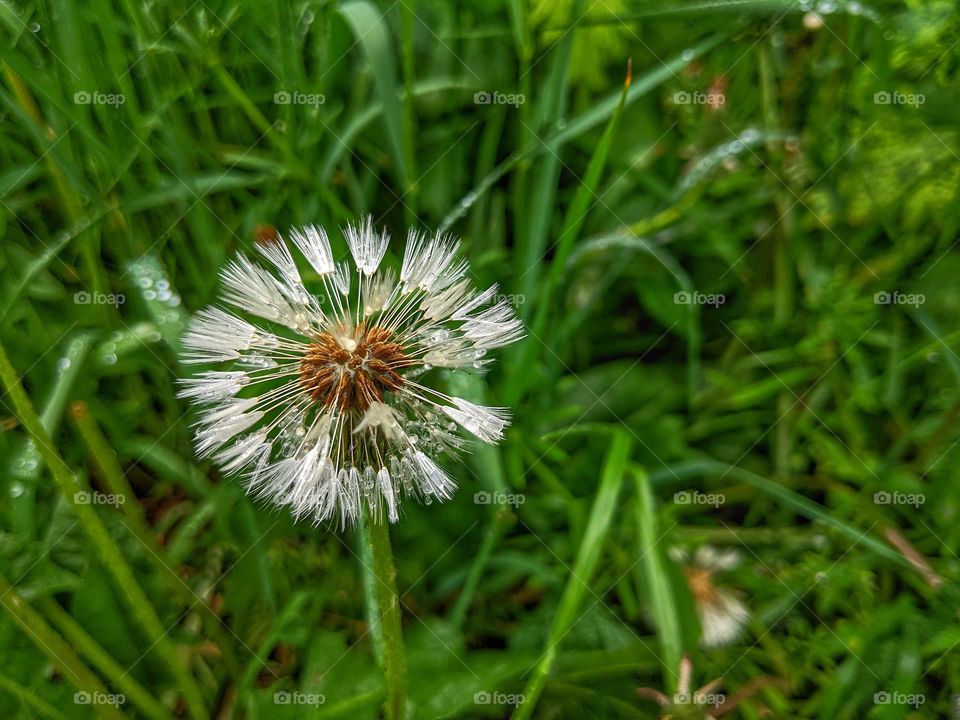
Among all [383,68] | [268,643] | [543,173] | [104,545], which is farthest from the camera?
[543,173]

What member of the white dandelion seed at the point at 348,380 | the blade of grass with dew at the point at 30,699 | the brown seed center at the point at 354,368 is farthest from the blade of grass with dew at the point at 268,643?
the brown seed center at the point at 354,368

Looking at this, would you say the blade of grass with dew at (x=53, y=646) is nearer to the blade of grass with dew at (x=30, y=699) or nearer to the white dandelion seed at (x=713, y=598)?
the blade of grass with dew at (x=30, y=699)

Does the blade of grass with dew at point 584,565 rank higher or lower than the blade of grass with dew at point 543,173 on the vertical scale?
lower

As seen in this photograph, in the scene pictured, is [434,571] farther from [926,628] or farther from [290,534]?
[926,628]

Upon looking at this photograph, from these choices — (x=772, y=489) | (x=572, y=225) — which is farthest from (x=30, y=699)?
(x=772, y=489)

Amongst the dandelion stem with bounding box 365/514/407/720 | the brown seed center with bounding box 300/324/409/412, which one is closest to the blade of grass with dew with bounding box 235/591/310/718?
the dandelion stem with bounding box 365/514/407/720

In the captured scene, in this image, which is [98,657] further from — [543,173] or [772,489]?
[772,489]

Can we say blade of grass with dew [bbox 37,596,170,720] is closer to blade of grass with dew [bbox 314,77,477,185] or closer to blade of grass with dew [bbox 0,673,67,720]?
blade of grass with dew [bbox 0,673,67,720]
